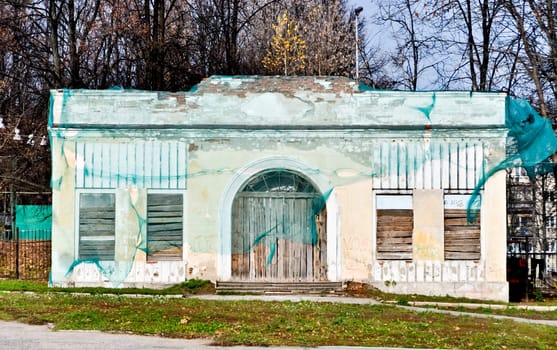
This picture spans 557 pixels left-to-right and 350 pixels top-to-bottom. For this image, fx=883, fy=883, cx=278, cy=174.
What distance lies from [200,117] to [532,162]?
8.86m

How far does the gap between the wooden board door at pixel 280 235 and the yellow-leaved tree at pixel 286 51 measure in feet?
52.2

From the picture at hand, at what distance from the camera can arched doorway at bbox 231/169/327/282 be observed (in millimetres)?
23391

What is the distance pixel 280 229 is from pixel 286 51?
17933 mm

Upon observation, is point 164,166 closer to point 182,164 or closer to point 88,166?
point 182,164

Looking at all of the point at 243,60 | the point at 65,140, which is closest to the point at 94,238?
the point at 65,140

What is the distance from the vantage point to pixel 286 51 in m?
40.0

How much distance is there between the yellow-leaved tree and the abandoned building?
15.8 metres

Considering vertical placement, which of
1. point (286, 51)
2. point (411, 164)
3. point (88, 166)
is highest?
point (286, 51)

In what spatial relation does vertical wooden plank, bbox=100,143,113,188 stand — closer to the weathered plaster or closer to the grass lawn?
the grass lawn

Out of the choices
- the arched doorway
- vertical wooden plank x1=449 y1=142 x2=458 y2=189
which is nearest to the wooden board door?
the arched doorway

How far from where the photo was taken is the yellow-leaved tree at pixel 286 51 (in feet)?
130

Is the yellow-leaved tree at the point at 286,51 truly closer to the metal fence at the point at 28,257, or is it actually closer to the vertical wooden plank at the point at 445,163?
the metal fence at the point at 28,257

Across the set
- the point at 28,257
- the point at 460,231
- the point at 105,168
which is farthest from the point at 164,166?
the point at 28,257

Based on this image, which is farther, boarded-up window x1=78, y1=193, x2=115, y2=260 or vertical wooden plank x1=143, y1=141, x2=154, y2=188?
vertical wooden plank x1=143, y1=141, x2=154, y2=188
